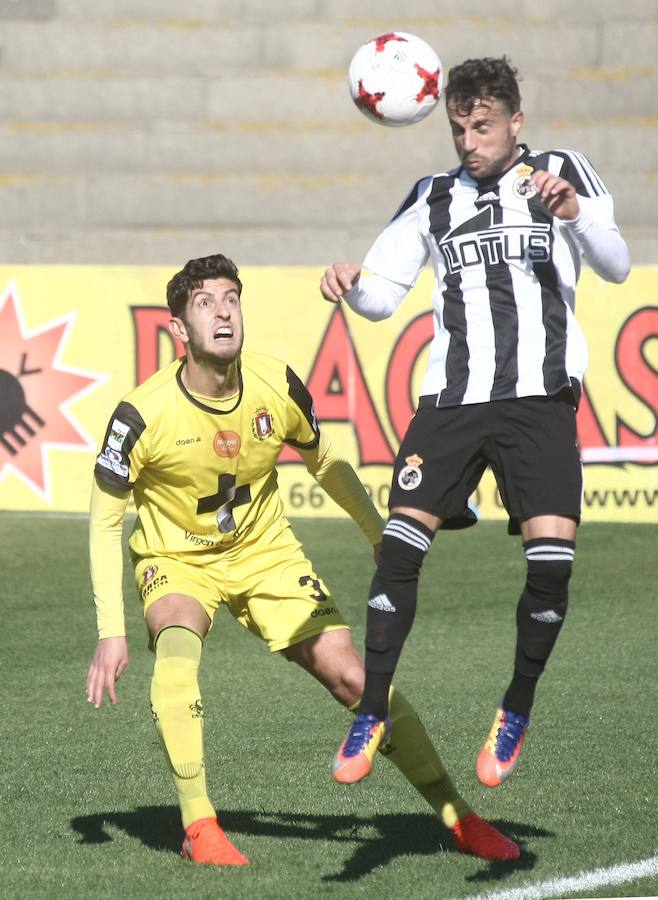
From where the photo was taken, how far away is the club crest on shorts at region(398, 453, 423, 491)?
493cm

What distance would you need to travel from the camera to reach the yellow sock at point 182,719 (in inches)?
195

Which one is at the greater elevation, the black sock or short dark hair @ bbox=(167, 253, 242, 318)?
short dark hair @ bbox=(167, 253, 242, 318)

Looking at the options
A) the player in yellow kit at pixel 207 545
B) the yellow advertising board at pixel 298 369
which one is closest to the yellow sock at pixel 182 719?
the player in yellow kit at pixel 207 545

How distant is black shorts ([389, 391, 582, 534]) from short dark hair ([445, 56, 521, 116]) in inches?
37.3

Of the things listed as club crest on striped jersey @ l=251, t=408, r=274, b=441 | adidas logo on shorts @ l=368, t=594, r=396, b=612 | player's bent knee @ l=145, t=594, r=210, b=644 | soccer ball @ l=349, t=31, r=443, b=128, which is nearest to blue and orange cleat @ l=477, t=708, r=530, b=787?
adidas logo on shorts @ l=368, t=594, r=396, b=612

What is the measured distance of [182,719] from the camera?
16.3 feet

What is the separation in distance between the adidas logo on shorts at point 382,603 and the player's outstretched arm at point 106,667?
84cm

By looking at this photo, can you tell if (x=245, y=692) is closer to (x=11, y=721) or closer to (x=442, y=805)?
(x=11, y=721)

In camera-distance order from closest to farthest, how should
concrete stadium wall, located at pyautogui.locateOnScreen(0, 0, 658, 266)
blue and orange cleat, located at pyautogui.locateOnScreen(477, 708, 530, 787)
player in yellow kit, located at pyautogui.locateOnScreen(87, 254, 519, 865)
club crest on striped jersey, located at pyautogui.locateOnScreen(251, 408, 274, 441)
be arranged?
blue and orange cleat, located at pyautogui.locateOnScreen(477, 708, 530, 787), player in yellow kit, located at pyautogui.locateOnScreen(87, 254, 519, 865), club crest on striped jersey, located at pyautogui.locateOnScreen(251, 408, 274, 441), concrete stadium wall, located at pyautogui.locateOnScreen(0, 0, 658, 266)

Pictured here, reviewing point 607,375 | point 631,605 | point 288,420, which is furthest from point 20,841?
point 607,375

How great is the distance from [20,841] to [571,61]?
15.0m

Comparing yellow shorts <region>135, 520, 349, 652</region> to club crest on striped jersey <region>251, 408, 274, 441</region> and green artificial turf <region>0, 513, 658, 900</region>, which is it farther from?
green artificial turf <region>0, 513, 658, 900</region>

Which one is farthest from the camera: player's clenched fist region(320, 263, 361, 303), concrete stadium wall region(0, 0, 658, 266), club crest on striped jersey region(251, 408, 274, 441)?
concrete stadium wall region(0, 0, 658, 266)

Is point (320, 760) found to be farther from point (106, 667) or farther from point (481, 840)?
point (106, 667)
